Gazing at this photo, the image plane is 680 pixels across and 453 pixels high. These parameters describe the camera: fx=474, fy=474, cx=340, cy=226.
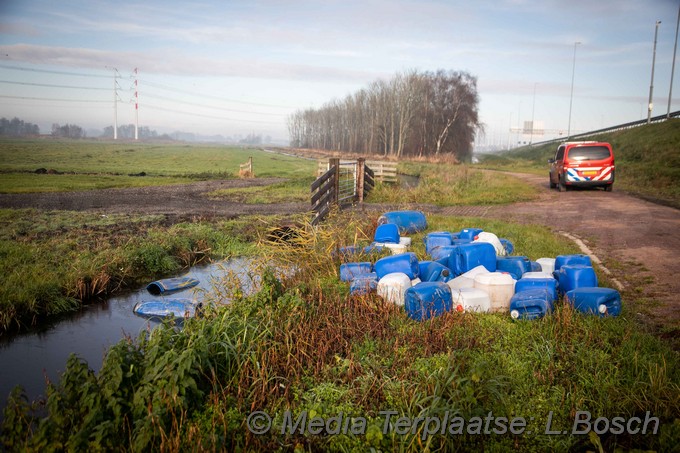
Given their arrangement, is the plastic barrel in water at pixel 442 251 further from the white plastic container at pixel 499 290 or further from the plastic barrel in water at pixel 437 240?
the white plastic container at pixel 499 290

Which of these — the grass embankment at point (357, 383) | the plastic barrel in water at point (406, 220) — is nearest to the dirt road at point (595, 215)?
the grass embankment at point (357, 383)

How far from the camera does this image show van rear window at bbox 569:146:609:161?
17.3 metres

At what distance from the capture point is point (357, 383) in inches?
164

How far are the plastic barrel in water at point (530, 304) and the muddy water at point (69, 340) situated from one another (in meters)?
3.20

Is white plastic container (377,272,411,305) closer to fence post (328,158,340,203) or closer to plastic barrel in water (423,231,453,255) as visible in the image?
plastic barrel in water (423,231,453,255)

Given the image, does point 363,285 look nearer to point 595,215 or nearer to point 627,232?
point 627,232

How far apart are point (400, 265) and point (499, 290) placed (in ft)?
4.20

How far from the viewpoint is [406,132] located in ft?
215

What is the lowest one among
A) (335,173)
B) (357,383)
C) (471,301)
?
(357,383)

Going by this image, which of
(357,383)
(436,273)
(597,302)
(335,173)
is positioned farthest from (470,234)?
(335,173)

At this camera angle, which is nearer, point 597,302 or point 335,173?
point 597,302

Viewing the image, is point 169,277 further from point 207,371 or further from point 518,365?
point 518,365

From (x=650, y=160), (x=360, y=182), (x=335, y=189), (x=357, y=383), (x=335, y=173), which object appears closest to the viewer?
(x=357, y=383)

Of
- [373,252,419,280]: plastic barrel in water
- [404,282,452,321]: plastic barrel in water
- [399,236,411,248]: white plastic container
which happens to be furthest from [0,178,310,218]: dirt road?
[404,282,452,321]: plastic barrel in water
